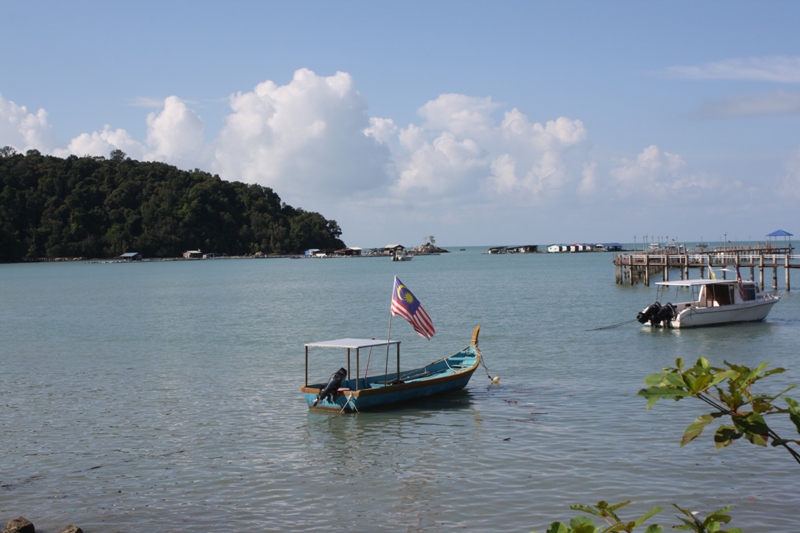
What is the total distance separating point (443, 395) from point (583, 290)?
52.2m

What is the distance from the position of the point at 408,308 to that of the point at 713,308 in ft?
74.4

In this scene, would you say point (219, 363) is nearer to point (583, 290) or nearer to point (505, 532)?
point (505, 532)

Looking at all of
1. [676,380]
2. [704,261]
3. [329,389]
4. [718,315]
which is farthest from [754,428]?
[704,261]

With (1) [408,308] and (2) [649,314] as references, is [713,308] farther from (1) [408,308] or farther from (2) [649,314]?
(1) [408,308]

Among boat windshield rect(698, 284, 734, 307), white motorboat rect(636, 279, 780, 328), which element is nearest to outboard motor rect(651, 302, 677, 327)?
white motorboat rect(636, 279, 780, 328)

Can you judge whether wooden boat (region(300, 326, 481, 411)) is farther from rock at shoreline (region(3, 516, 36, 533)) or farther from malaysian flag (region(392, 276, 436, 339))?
rock at shoreline (region(3, 516, 36, 533))

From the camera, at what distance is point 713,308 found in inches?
1500

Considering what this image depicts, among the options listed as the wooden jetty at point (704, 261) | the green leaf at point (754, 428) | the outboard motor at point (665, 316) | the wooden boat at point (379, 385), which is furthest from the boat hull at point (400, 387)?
the wooden jetty at point (704, 261)

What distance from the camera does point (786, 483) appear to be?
555 inches

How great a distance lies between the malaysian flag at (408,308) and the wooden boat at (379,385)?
0.80 metres

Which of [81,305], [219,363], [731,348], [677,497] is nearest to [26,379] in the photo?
[219,363]

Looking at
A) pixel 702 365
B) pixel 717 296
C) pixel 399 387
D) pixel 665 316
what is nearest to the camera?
pixel 702 365

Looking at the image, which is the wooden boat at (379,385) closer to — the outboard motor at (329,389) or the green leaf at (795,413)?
the outboard motor at (329,389)

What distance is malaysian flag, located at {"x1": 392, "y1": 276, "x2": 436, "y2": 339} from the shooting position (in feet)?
70.2
